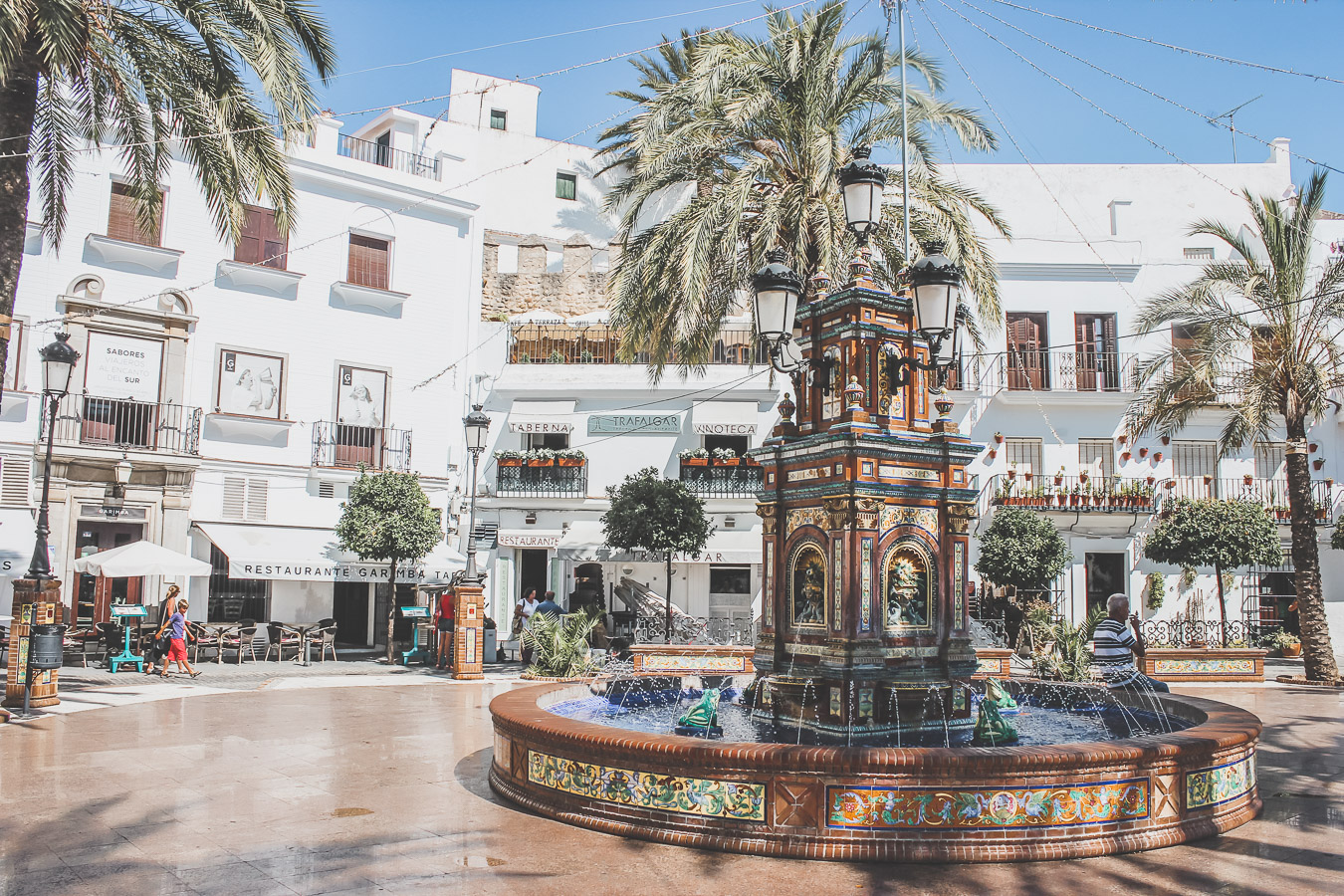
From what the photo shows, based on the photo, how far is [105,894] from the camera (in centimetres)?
537

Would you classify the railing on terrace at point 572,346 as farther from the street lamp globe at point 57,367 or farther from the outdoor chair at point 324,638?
the street lamp globe at point 57,367

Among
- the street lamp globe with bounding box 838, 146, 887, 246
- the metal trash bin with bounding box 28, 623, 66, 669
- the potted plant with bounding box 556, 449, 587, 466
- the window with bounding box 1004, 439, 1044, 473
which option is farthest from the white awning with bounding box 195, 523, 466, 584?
the street lamp globe with bounding box 838, 146, 887, 246

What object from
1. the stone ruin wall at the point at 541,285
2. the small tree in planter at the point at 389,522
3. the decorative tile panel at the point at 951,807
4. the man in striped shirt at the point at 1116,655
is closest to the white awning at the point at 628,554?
the small tree in planter at the point at 389,522

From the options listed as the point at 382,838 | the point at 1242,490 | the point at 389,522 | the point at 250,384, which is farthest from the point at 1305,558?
the point at 250,384

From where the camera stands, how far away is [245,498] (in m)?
22.6

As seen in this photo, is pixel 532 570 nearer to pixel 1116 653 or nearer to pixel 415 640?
pixel 415 640

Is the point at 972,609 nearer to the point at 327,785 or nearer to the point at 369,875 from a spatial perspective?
the point at 327,785

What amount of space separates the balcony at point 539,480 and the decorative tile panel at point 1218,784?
20.1m

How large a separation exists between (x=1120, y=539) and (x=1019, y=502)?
2.97m

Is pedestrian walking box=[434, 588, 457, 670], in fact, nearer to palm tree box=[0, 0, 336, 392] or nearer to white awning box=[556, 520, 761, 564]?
white awning box=[556, 520, 761, 564]

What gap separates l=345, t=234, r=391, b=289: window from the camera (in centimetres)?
2491

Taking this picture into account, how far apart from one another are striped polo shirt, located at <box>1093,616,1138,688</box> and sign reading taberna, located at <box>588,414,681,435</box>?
18084mm

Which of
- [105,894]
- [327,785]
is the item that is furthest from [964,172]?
[105,894]

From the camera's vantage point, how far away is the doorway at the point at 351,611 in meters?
24.3
